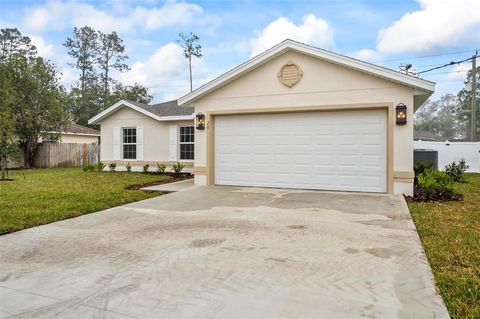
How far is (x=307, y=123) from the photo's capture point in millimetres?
10008

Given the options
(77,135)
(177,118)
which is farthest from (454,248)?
(77,135)

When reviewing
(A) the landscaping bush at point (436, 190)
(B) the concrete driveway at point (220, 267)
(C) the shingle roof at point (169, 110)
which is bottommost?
(B) the concrete driveway at point (220, 267)

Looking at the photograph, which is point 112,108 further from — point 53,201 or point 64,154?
point 53,201

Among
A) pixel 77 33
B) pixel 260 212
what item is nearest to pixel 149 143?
pixel 260 212

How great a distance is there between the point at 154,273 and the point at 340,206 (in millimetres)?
4785

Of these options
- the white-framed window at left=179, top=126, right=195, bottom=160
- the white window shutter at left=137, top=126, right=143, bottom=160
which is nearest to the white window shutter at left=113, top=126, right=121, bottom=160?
the white window shutter at left=137, top=126, right=143, bottom=160

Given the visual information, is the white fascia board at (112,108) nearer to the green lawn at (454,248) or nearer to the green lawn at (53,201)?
the green lawn at (53,201)

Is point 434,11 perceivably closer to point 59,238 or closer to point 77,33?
point 59,238

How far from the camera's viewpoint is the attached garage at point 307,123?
901cm

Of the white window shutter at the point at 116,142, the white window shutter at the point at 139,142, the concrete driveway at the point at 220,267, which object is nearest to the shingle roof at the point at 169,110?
the white window shutter at the point at 139,142

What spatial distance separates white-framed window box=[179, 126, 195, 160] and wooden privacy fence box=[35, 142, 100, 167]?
10551 mm

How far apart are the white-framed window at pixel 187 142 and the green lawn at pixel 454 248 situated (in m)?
9.87

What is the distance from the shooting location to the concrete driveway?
114 inches

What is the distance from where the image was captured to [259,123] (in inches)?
416
